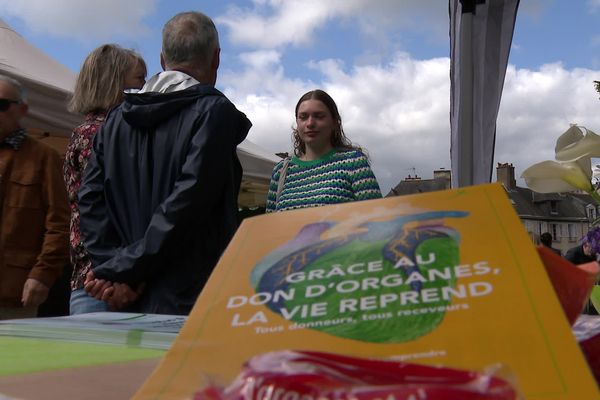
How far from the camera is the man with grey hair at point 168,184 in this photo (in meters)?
1.37

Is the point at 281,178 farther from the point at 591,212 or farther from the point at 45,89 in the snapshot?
the point at 45,89

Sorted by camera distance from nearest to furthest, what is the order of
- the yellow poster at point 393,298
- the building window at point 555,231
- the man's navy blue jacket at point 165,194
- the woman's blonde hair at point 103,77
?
the yellow poster at point 393,298 < the man's navy blue jacket at point 165,194 < the woman's blonde hair at point 103,77 < the building window at point 555,231

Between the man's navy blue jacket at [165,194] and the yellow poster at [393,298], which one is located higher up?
the man's navy blue jacket at [165,194]

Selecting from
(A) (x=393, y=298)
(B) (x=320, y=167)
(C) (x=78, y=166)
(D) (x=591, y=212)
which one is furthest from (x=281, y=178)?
(A) (x=393, y=298)

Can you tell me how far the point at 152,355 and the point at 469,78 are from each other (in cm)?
197

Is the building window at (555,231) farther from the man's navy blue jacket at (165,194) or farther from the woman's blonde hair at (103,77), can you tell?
the man's navy blue jacket at (165,194)

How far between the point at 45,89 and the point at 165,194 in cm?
235

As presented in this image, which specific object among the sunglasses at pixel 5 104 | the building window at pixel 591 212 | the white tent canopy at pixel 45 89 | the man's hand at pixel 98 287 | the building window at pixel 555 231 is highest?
the building window at pixel 555 231

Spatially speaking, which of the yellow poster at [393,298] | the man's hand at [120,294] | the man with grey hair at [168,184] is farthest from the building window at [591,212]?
the man's hand at [120,294]

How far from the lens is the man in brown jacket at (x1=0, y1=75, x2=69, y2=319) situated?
211 centimetres

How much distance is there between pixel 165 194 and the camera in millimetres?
1448

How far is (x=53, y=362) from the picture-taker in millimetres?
507

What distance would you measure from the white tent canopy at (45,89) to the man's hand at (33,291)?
1687 millimetres

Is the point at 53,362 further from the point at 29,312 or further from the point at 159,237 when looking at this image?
the point at 29,312
